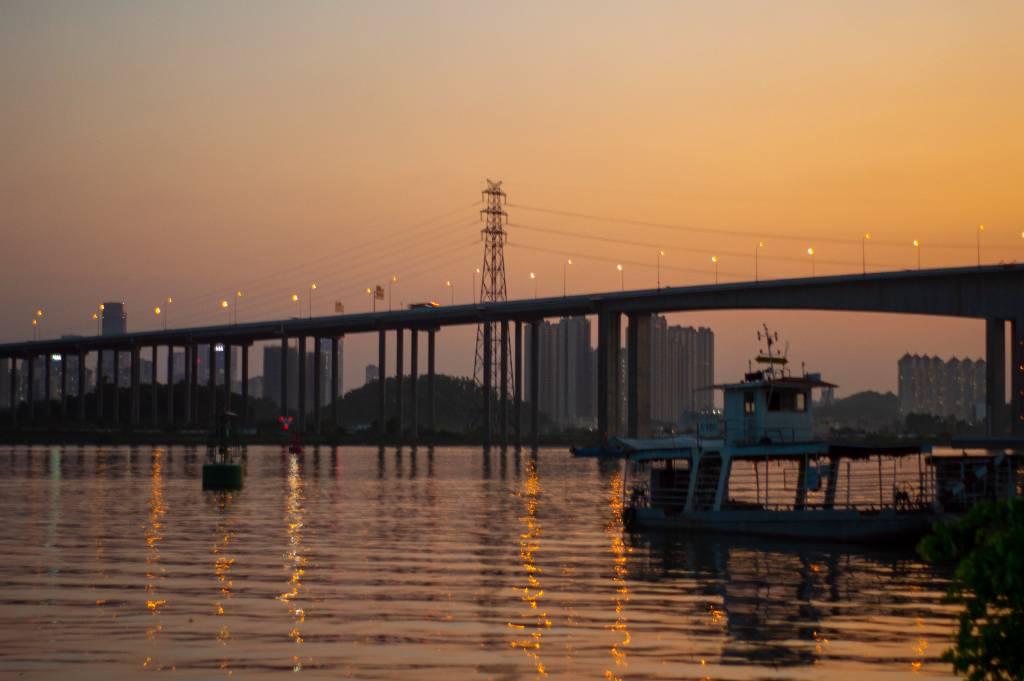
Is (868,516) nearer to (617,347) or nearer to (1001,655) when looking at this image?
(1001,655)

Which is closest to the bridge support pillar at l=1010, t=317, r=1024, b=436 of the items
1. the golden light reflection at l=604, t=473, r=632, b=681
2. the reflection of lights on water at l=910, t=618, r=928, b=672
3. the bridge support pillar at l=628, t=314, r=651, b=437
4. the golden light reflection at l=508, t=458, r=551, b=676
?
the bridge support pillar at l=628, t=314, r=651, b=437

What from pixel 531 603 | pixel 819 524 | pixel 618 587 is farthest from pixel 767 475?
pixel 531 603

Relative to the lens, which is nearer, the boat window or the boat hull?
the boat hull

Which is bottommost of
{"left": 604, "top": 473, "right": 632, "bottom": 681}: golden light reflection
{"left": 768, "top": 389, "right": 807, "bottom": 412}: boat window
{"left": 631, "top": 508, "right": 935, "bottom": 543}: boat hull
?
{"left": 604, "top": 473, "right": 632, "bottom": 681}: golden light reflection

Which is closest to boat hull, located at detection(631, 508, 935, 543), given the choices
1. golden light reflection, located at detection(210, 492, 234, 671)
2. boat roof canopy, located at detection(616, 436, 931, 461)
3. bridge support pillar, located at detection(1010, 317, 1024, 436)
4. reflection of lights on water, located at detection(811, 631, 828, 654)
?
boat roof canopy, located at detection(616, 436, 931, 461)

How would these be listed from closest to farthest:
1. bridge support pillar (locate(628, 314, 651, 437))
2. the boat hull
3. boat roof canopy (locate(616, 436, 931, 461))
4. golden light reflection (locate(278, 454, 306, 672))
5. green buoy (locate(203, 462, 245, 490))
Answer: golden light reflection (locate(278, 454, 306, 672)), the boat hull, boat roof canopy (locate(616, 436, 931, 461)), green buoy (locate(203, 462, 245, 490)), bridge support pillar (locate(628, 314, 651, 437))

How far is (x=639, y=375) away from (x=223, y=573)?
125 m

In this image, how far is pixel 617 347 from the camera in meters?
162

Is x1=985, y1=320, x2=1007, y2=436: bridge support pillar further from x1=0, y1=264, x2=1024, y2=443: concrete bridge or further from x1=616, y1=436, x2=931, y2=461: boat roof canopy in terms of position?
x1=616, y1=436, x2=931, y2=461: boat roof canopy

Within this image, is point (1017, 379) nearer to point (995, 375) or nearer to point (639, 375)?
point (995, 375)

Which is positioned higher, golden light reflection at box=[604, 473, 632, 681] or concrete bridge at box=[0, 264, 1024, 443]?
concrete bridge at box=[0, 264, 1024, 443]

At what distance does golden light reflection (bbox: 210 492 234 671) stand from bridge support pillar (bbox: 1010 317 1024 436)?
76.5m

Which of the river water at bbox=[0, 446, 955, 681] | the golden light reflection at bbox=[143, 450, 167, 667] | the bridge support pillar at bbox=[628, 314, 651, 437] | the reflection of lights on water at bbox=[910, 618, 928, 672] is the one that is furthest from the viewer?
the bridge support pillar at bbox=[628, 314, 651, 437]

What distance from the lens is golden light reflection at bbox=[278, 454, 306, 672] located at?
25.8 meters
